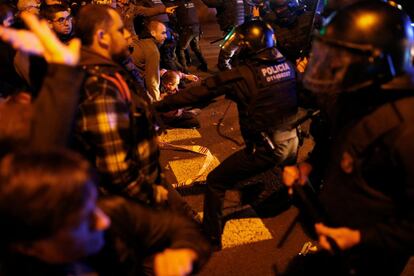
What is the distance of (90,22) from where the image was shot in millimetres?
2229

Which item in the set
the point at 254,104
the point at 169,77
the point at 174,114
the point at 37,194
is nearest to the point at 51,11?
the point at 169,77

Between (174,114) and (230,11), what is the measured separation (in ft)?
12.5

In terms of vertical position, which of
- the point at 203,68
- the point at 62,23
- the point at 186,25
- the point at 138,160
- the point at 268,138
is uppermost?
the point at 62,23

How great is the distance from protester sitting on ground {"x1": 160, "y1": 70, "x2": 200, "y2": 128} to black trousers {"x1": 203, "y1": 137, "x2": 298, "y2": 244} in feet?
9.30

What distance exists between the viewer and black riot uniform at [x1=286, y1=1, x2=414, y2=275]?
5.32ft

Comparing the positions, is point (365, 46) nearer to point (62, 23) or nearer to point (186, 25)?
point (62, 23)

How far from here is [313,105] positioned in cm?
355

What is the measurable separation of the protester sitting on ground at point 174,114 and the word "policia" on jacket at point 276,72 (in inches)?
117

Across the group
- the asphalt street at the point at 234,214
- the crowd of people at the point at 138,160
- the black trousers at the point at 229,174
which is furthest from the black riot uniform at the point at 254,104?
the crowd of people at the point at 138,160

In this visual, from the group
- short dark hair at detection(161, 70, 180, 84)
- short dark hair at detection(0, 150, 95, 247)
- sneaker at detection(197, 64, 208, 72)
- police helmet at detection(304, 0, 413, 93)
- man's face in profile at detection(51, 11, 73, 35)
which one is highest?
police helmet at detection(304, 0, 413, 93)

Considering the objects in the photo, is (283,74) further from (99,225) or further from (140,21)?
(140,21)

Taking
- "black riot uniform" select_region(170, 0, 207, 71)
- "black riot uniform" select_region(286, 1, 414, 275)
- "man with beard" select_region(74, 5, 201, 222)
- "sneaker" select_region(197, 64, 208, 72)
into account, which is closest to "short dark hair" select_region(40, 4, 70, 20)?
"man with beard" select_region(74, 5, 201, 222)

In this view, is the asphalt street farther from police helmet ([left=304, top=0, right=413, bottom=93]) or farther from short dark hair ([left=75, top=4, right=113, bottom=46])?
short dark hair ([left=75, top=4, right=113, bottom=46])

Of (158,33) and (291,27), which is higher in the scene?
(291,27)
